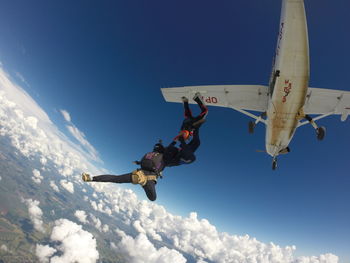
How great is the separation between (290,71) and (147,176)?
7674 mm

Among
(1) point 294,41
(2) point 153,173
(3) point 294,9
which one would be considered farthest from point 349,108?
(2) point 153,173

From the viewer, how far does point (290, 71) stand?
328 inches

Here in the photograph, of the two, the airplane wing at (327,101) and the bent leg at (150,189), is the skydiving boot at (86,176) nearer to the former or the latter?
the bent leg at (150,189)

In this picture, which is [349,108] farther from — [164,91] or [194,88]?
[164,91]

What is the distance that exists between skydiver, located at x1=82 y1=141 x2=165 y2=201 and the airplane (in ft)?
23.5

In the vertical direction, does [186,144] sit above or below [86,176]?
above

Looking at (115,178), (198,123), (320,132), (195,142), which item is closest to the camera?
(115,178)

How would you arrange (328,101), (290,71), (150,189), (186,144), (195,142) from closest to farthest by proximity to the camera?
(150,189) → (186,144) → (195,142) → (290,71) → (328,101)

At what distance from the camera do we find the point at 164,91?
475 inches

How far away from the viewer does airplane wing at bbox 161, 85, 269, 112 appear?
11828 millimetres

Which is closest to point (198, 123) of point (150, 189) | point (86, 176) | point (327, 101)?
point (150, 189)

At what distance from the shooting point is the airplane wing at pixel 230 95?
11828 millimetres

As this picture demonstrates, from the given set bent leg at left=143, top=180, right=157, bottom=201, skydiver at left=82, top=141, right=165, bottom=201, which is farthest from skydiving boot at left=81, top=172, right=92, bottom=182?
bent leg at left=143, top=180, right=157, bottom=201

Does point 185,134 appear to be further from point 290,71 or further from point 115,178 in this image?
point 290,71
